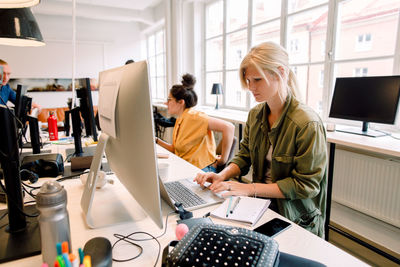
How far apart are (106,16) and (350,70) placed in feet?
16.2

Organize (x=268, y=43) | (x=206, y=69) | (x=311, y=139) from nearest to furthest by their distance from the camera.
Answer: (x=311, y=139)
(x=268, y=43)
(x=206, y=69)

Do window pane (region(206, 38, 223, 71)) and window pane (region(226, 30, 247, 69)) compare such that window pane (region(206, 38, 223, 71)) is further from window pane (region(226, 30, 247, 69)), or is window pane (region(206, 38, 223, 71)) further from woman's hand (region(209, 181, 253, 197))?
woman's hand (region(209, 181, 253, 197))

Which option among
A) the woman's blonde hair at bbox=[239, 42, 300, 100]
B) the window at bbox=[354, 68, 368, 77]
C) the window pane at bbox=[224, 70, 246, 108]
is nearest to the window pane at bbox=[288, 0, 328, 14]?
the window at bbox=[354, 68, 368, 77]

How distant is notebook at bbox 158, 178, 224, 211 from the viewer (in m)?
1.00

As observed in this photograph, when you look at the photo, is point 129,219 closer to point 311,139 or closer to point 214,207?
point 214,207

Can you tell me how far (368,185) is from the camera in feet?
6.88

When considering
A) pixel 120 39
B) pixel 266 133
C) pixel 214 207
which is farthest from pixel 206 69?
pixel 214 207

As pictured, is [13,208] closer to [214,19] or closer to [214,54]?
[214,54]

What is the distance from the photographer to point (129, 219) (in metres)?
0.93

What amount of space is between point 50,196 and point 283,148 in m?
0.95

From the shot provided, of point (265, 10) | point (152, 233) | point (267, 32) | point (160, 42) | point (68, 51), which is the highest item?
point (160, 42)

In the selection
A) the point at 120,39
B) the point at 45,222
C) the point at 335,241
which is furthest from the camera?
the point at 120,39

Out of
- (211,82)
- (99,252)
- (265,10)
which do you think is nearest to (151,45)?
(211,82)

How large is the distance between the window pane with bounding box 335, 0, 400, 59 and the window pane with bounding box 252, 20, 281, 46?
84 cm
